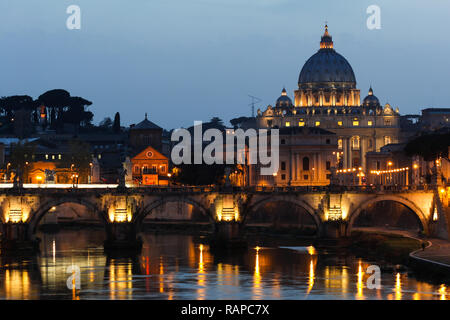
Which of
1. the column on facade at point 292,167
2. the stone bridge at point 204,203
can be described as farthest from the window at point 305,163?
the stone bridge at point 204,203

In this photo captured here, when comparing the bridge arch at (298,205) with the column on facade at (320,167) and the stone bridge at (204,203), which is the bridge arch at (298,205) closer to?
the stone bridge at (204,203)

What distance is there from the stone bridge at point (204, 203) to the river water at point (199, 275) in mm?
2583

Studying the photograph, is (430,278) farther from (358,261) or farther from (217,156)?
(217,156)

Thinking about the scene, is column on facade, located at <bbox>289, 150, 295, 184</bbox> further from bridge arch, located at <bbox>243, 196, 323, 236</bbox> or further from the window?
bridge arch, located at <bbox>243, 196, 323, 236</bbox>

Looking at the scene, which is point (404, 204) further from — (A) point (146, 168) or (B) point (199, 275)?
(A) point (146, 168)

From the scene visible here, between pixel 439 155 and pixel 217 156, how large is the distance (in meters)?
66.4

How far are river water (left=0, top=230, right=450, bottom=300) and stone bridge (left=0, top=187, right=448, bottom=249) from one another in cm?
258

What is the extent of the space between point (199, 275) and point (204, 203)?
22.0 meters

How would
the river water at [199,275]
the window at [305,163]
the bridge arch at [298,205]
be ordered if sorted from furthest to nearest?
the window at [305,163], the bridge arch at [298,205], the river water at [199,275]

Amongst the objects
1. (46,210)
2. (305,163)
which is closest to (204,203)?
(46,210)

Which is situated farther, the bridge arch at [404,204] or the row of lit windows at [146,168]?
the row of lit windows at [146,168]

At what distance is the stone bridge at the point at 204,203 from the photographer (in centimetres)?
10794
